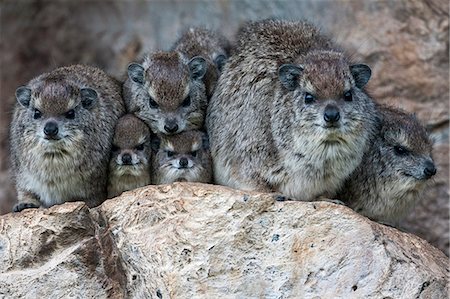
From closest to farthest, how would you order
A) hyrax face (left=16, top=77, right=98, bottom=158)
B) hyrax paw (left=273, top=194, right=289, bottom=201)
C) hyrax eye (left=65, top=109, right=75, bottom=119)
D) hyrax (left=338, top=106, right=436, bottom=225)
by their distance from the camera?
hyrax paw (left=273, top=194, right=289, bottom=201)
hyrax face (left=16, top=77, right=98, bottom=158)
hyrax eye (left=65, top=109, right=75, bottom=119)
hyrax (left=338, top=106, right=436, bottom=225)

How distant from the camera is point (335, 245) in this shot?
28.9 ft

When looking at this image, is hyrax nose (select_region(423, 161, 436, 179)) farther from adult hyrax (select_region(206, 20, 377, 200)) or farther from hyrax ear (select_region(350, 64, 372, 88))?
hyrax ear (select_region(350, 64, 372, 88))

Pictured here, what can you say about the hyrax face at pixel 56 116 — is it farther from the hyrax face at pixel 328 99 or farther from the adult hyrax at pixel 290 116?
the hyrax face at pixel 328 99

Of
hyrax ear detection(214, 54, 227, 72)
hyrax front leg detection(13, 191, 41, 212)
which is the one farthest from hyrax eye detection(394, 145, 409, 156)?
hyrax front leg detection(13, 191, 41, 212)

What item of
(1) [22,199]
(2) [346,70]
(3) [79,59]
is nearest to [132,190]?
(1) [22,199]

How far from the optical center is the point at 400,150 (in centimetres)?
1030

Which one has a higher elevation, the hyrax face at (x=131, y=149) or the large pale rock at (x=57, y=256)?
the hyrax face at (x=131, y=149)

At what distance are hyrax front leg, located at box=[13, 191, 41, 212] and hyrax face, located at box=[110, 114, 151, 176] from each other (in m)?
0.85

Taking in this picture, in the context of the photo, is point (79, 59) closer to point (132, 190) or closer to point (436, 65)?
point (436, 65)

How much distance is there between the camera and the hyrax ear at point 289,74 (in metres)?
9.82

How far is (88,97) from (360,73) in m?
2.66

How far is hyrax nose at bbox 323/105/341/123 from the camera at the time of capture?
9.34 m

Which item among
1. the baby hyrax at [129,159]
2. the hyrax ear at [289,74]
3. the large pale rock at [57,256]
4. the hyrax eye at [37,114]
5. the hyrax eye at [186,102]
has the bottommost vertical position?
the large pale rock at [57,256]

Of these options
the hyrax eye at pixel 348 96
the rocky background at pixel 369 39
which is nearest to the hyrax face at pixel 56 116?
the rocky background at pixel 369 39
